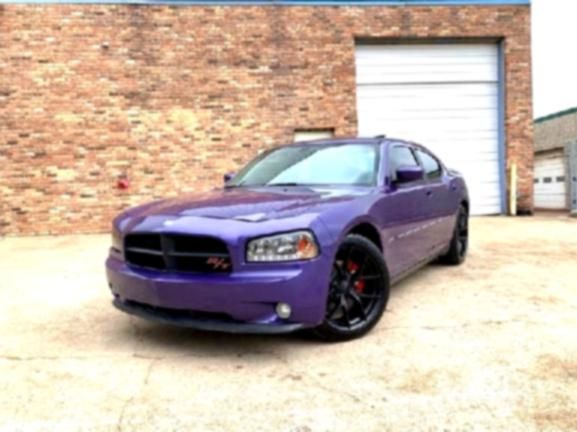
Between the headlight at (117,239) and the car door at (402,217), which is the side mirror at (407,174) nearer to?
the car door at (402,217)

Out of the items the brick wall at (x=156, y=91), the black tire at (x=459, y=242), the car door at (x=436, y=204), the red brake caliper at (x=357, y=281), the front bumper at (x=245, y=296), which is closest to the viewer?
the front bumper at (x=245, y=296)

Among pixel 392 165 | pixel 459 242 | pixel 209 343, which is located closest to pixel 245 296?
pixel 209 343

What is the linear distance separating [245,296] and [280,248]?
0.35 m

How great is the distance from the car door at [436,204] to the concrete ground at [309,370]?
50cm

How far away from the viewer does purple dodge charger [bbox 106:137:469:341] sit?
3135 mm

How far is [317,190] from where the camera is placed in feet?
13.2

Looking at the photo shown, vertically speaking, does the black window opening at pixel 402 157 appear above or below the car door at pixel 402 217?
above

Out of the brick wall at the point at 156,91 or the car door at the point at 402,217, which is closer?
the car door at the point at 402,217

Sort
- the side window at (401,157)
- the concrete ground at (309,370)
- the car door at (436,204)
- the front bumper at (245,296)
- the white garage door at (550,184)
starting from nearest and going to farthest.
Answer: the concrete ground at (309,370) < the front bumper at (245,296) < the side window at (401,157) < the car door at (436,204) < the white garage door at (550,184)

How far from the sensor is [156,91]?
10.1 m

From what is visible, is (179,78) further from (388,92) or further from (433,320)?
(433,320)

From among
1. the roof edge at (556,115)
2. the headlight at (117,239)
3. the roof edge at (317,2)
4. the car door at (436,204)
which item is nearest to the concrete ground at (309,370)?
the car door at (436,204)

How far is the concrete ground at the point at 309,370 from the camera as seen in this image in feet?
8.41

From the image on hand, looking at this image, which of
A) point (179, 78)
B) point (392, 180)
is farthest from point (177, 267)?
point (179, 78)
